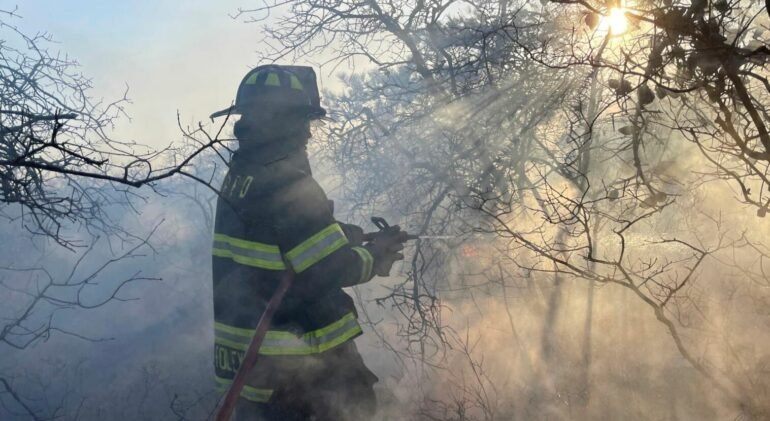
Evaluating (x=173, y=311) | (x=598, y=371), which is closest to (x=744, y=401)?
(x=598, y=371)

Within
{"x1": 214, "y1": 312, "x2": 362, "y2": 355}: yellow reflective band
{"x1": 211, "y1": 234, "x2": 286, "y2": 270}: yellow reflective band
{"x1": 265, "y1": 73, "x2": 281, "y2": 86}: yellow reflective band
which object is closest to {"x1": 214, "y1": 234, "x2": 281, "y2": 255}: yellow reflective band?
{"x1": 211, "y1": 234, "x2": 286, "y2": 270}: yellow reflective band

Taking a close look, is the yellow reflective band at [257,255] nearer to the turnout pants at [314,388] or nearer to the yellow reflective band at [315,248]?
the yellow reflective band at [315,248]

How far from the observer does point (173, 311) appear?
2245 cm

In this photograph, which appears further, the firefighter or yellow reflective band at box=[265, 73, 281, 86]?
yellow reflective band at box=[265, 73, 281, 86]

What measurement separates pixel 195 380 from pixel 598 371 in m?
11.2

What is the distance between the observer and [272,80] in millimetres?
3107

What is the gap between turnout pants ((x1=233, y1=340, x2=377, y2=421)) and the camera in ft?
9.66

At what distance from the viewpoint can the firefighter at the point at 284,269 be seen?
2861 millimetres

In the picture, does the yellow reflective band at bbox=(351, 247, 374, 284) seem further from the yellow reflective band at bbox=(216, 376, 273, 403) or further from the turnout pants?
the yellow reflective band at bbox=(216, 376, 273, 403)

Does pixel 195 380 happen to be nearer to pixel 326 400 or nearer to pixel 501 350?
pixel 501 350

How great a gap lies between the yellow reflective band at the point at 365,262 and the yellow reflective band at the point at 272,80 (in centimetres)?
105

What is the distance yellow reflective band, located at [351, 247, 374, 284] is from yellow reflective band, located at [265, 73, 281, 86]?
1.05 m

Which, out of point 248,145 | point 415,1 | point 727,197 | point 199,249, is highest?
point 199,249

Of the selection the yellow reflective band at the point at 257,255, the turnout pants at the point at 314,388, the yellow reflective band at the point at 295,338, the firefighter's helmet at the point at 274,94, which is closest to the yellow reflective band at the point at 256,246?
the yellow reflective band at the point at 257,255
